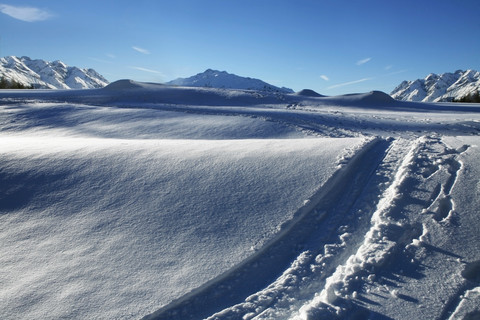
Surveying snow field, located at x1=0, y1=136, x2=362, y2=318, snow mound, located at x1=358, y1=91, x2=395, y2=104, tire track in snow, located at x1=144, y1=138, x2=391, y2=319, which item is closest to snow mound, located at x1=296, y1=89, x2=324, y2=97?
snow mound, located at x1=358, y1=91, x2=395, y2=104

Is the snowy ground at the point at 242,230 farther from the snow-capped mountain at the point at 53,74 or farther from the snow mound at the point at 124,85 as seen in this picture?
the snow-capped mountain at the point at 53,74

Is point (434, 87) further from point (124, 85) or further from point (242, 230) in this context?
point (242, 230)

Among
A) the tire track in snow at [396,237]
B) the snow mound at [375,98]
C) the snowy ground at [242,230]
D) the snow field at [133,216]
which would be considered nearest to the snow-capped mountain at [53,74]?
the snow mound at [375,98]

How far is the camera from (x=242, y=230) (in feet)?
8.95

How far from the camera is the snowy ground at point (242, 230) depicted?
2.03 metres

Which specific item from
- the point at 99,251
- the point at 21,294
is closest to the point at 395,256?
the point at 99,251

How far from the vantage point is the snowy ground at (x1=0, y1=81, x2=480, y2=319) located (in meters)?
2.03

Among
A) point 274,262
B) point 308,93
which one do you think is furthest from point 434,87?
point 274,262

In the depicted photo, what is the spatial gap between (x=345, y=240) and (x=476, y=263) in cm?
91

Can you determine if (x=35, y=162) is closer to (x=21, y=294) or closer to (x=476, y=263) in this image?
(x=21, y=294)

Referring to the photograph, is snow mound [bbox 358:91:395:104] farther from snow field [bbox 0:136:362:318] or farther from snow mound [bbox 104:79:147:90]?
snow mound [bbox 104:79:147:90]

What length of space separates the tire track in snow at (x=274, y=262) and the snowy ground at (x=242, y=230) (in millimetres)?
11

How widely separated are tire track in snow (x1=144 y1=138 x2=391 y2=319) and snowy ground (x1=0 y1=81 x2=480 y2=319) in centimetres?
1

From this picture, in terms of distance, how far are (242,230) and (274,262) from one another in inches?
16.8
